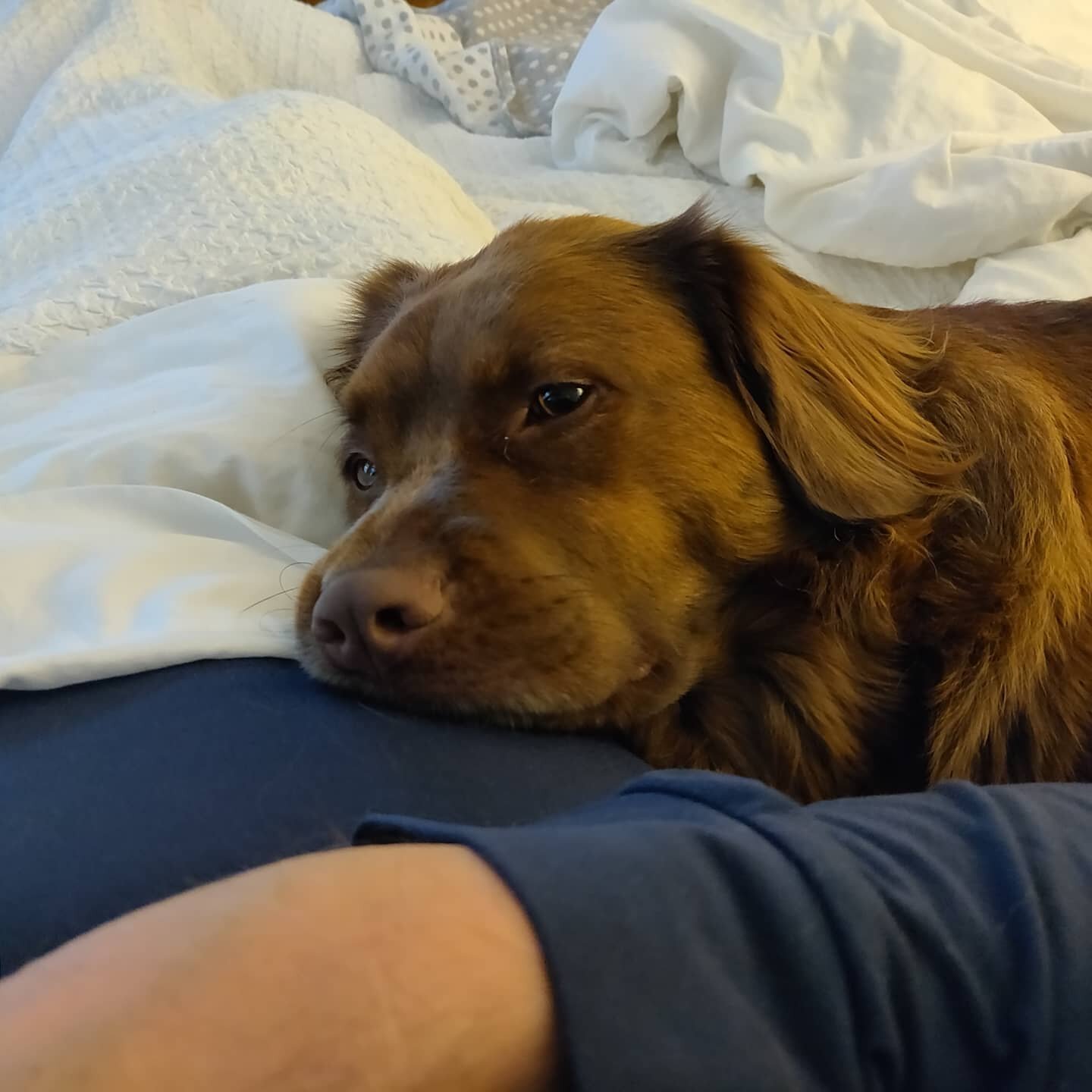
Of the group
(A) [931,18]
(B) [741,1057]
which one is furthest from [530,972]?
(A) [931,18]

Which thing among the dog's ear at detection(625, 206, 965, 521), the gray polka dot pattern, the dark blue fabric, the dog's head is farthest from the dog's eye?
the gray polka dot pattern

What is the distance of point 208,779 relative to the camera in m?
0.85

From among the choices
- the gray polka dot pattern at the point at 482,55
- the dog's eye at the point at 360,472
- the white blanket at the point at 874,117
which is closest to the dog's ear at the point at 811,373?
the dog's eye at the point at 360,472

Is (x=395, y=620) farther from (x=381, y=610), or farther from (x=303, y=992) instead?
(x=303, y=992)

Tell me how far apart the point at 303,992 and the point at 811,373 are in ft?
2.89

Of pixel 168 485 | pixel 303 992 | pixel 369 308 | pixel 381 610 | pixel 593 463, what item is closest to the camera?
pixel 303 992

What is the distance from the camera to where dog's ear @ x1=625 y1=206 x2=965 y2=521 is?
44.4 inches

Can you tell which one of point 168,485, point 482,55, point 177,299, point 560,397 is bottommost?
point 168,485

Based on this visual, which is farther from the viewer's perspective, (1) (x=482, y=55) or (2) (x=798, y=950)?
(1) (x=482, y=55)

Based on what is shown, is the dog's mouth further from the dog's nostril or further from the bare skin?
the bare skin

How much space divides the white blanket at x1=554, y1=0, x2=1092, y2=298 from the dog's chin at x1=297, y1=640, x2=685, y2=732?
125cm

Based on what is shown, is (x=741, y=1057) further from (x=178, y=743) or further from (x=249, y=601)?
(x=249, y=601)

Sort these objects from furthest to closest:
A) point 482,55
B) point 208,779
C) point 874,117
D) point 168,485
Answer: point 482,55 < point 874,117 < point 168,485 < point 208,779

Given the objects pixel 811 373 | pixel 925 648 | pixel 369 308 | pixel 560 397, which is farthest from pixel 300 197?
pixel 925 648
